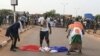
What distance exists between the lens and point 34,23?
2621 inches

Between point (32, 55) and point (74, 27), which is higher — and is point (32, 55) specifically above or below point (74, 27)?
below

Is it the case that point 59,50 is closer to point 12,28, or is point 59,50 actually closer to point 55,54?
point 55,54

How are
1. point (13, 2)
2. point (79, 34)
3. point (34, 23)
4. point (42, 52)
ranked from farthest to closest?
point (34, 23)
point (13, 2)
point (42, 52)
point (79, 34)

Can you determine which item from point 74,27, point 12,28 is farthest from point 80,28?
point 12,28

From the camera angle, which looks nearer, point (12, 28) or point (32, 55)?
point (32, 55)

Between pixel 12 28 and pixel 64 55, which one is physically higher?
pixel 12 28

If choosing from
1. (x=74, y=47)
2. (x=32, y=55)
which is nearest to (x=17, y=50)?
(x=32, y=55)

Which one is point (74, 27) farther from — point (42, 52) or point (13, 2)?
point (13, 2)

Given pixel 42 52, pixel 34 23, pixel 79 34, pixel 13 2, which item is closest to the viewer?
pixel 79 34

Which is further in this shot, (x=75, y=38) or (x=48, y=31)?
(x=48, y=31)

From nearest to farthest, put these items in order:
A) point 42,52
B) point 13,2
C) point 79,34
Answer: point 79,34, point 42,52, point 13,2

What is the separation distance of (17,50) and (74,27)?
3461 mm

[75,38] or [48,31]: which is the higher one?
[48,31]

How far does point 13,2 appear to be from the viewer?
1144 inches
